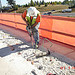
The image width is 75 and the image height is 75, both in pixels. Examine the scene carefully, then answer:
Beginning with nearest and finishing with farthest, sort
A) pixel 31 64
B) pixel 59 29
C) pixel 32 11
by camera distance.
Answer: pixel 31 64
pixel 32 11
pixel 59 29

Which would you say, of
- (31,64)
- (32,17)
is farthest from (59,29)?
(31,64)

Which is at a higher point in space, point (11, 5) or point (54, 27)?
point (11, 5)

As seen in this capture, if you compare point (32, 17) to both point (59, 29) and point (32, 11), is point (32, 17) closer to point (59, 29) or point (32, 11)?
point (32, 11)

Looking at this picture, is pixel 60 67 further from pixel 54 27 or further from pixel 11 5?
pixel 11 5

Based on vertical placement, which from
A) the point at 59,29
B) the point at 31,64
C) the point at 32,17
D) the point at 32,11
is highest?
the point at 32,11

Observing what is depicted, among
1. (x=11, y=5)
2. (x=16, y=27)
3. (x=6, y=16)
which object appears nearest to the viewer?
(x=16, y=27)

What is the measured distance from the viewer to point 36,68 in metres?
2.94

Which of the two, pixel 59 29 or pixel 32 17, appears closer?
pixel 32 17

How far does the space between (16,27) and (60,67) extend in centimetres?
586

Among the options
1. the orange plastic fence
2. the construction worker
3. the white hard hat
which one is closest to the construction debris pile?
the construction worker

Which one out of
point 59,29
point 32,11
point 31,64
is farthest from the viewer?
point 59,29

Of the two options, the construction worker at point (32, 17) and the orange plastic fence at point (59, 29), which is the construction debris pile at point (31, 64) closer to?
the construction worker at point (32, 17)

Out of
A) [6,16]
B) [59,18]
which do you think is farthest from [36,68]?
[6,16]

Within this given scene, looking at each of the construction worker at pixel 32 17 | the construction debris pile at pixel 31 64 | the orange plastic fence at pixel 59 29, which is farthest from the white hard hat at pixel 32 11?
the construction debris pile at pixel 31 64
